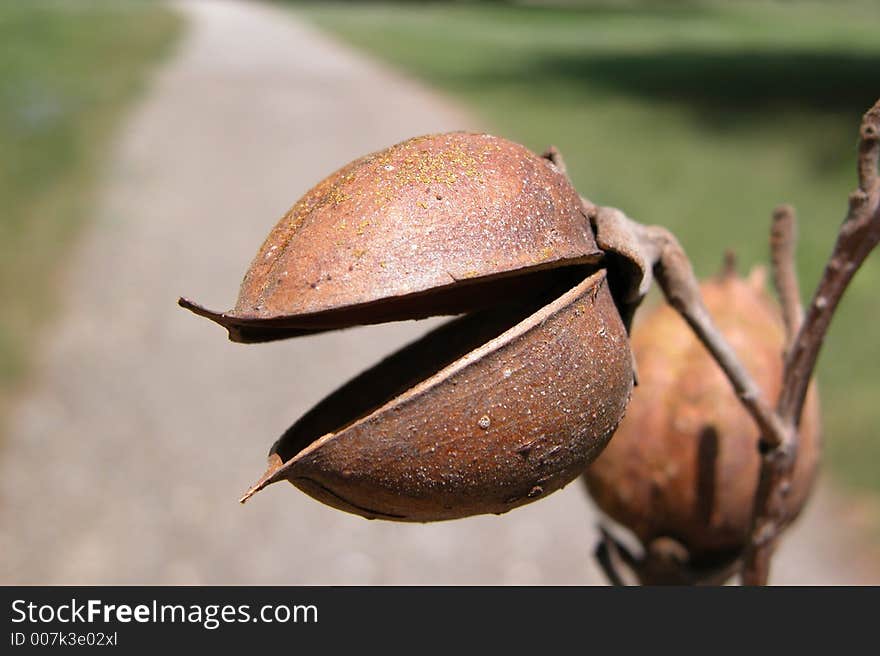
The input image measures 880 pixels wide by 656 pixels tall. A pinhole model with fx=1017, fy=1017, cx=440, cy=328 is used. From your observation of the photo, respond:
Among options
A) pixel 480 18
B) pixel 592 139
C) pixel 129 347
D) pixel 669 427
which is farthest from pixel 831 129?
pixel 480 18

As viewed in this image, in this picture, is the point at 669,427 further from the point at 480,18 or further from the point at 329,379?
the point at 480,18

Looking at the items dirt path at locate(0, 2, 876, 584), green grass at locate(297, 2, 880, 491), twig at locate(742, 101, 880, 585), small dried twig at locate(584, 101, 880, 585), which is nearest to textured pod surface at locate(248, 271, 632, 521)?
small dried twig at locate(584, 101, 880, 585)

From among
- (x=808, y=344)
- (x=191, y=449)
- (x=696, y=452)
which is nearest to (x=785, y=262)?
(x=808, y=344)

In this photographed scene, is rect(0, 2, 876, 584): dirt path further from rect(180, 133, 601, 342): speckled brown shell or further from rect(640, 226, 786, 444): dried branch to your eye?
rect(180, 133, 601, 342): speckled brown shell

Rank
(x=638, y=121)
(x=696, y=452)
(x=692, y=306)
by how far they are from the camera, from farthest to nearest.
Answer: (x=638, y=121) < (x=696, y=452) < (x=692, y=306)

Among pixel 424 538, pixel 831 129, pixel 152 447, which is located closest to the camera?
pixel 424 538

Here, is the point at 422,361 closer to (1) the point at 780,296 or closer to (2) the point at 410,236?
(2) the point at 410,236

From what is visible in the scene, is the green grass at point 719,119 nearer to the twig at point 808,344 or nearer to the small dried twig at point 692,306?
the twig at point 808,344
